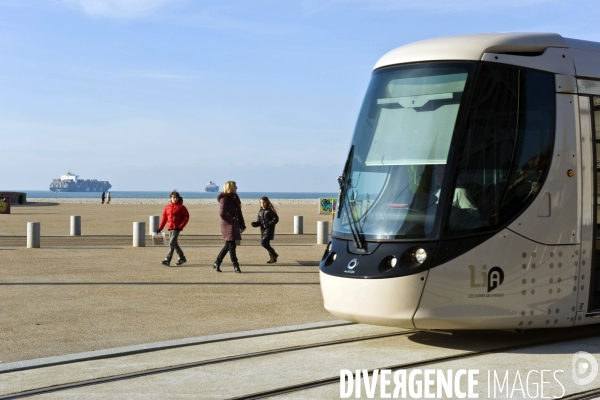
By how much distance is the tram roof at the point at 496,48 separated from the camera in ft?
30.3

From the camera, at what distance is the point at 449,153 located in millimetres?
8906

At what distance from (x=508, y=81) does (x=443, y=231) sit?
1.80 m

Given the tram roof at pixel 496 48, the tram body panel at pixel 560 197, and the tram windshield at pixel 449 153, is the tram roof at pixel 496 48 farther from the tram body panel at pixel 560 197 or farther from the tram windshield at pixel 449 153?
the tram body panel at pixel 560 197

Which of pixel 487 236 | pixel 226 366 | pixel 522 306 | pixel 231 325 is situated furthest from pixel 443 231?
pixel 231 325

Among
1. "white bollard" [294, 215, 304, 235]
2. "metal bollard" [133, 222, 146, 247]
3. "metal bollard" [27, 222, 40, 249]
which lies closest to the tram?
"metal bollard" [133, 222, 146, 247]

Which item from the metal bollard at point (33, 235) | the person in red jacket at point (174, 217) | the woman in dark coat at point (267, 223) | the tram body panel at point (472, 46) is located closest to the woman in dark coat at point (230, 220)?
the person in red jacket at point (174, 217)

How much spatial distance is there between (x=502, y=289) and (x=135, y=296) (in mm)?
6610

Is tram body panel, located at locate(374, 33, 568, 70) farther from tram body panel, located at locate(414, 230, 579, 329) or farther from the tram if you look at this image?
tram body panel, located at locate(414, 230, 579, 329)

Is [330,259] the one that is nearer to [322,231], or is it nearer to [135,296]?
[135,296]

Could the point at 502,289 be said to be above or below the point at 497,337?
above

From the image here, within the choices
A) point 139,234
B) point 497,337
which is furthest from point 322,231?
point 497,337

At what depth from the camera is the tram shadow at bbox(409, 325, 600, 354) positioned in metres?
9.28

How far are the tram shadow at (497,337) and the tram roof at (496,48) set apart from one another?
2929 mm

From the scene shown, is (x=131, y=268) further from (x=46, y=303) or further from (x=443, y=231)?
(x=443, y=231)
